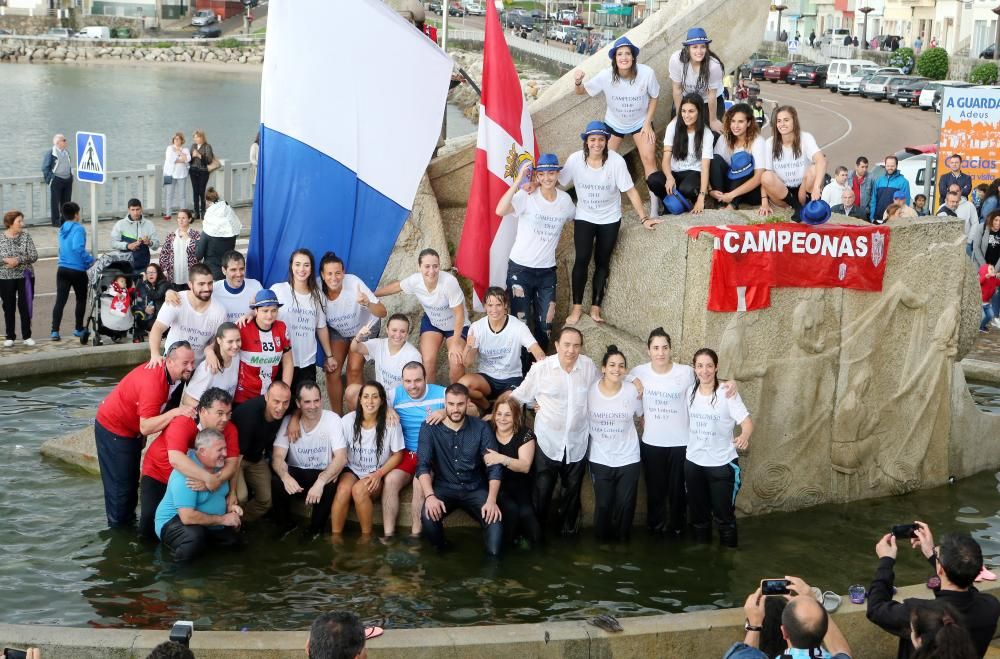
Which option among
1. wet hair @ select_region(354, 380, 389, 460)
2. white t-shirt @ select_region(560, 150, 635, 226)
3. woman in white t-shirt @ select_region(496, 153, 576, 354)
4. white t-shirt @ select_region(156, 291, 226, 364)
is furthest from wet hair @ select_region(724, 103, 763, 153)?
white t-shirt @ select_region(156, 291, 226, 364)

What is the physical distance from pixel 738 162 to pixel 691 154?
411 mm

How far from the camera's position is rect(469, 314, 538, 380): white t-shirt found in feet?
33.4

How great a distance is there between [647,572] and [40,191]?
16572mm

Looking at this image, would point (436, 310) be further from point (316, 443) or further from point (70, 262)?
point (70, 262)

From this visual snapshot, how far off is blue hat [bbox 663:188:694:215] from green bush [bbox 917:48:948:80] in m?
53.2

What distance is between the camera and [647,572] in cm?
931

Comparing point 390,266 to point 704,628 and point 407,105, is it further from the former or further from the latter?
point 704,628

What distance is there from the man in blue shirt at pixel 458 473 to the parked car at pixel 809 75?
60.1 metres

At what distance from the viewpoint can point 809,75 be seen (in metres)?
65.9

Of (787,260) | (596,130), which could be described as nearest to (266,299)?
(596,130)

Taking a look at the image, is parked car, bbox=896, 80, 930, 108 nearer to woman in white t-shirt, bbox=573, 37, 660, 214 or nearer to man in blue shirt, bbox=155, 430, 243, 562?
woman in white t-shirt, bbox=573, 37, 660, 214

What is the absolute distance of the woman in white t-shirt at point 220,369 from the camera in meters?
9.44

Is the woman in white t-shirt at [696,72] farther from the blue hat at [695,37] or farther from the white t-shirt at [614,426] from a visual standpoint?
the white t-shirt at [614,426]

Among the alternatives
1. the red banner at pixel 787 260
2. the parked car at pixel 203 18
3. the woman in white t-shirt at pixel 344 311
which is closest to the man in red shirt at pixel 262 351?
the woman in white t-shirt at pixel 344 311
